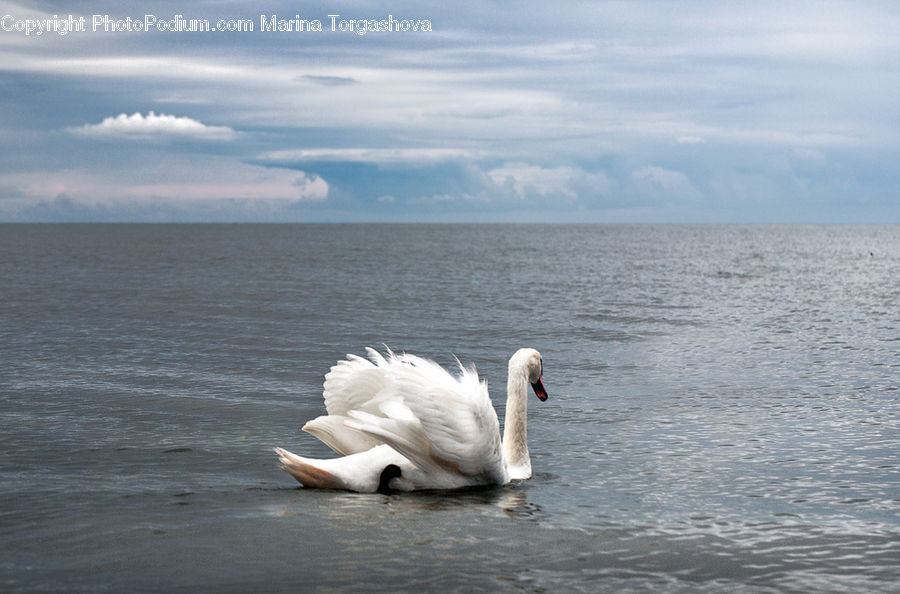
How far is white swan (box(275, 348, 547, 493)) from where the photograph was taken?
27.2ft

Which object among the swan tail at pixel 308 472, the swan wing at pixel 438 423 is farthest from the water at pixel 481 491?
the swan wing at pixel 438 423

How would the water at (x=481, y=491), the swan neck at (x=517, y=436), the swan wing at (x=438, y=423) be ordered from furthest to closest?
the swan neck at (x=517, y=436) → the swan wing at (x=438, y=423) → the water at (x=481, y=491)

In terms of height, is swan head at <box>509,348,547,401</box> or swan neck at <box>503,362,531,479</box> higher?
swan head at <box>509,348,547,401</box>

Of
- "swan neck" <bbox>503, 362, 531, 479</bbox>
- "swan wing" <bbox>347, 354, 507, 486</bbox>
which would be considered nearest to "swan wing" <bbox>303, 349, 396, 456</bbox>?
"swan wing" <bbox>347, 354, 507, 486</bbox>

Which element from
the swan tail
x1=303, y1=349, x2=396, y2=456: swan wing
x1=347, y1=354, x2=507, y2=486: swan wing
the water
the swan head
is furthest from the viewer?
the swan head

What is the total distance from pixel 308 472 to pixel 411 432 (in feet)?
3.27

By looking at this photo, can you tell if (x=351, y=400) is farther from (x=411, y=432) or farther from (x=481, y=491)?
(x=481, y=491)

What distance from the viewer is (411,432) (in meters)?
8.45

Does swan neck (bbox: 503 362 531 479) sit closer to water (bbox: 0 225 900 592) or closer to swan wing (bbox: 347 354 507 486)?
water (bbox: 0 225 900 592)

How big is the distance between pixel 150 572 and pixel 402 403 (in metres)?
2.86

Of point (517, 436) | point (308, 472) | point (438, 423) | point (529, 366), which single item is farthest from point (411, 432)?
point (529, 366)

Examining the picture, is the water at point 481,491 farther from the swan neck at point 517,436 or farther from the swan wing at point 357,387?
the swan wing at point 357,387

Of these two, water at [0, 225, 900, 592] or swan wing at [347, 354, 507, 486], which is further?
swan wing at [347, 354, 507, 486]

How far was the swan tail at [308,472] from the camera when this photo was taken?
8.48m
